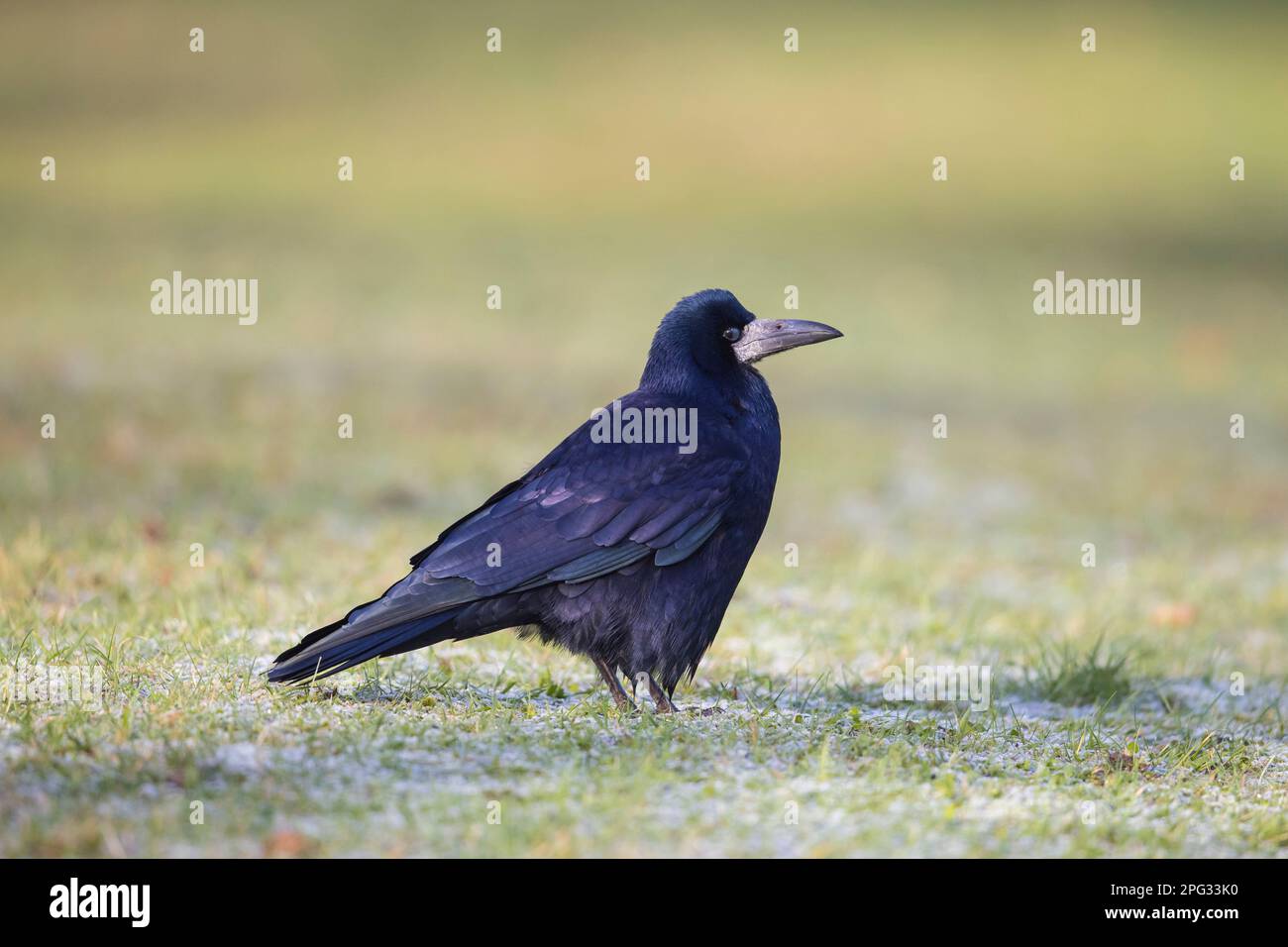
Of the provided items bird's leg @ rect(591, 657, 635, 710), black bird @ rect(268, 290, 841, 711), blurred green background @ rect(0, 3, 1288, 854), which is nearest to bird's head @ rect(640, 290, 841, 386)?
black bird @ rect(268, 290, 841, 711)

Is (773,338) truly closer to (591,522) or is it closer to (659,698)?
(591,522)

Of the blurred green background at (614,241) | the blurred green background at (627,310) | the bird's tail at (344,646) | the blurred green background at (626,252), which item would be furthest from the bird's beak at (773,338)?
the blurred green background at (614,241)

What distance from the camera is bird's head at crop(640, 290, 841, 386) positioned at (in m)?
6.30

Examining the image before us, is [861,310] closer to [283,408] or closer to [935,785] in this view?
[283,408]

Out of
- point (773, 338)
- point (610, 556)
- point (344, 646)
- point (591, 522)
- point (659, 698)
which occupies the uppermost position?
point (773, 338)

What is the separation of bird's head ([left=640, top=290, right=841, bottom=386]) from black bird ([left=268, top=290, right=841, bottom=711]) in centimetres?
17

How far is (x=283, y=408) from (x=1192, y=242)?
15.5 metres

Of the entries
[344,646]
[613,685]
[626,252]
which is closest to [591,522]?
[613,685]

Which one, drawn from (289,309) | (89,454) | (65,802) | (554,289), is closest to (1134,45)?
(554,289)

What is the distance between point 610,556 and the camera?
5.71 meters

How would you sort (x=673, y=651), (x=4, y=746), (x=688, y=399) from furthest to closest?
(x=688, y=399)
(x=673, y=651)
(x=4, y=746)

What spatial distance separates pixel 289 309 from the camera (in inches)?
619

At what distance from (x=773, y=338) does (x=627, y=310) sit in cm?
1115

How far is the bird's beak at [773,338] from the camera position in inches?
252
